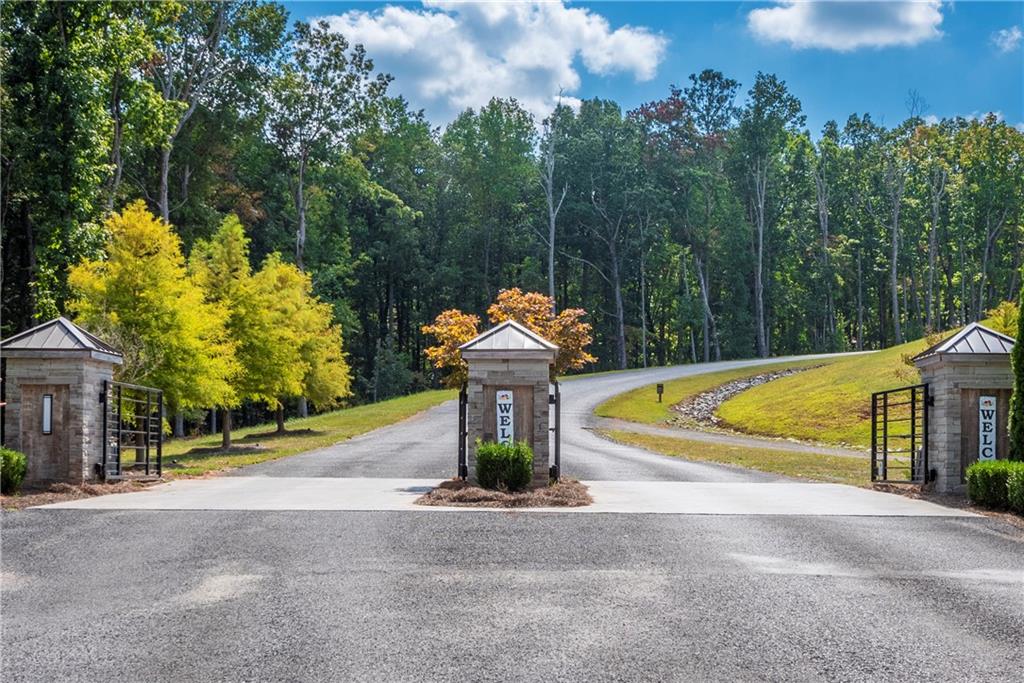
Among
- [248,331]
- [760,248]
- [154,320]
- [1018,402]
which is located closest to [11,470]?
[154,320]

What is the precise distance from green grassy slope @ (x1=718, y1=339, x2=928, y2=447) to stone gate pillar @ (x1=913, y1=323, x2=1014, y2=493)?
50.2ft

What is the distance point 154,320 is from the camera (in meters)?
25.0

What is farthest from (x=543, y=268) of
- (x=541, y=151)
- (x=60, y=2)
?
(x=60, y=2)

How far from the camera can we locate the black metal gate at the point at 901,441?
17.5 m

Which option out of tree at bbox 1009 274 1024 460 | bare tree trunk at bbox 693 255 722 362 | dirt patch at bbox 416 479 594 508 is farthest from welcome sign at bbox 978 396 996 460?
bare tree trunk at bbox 693 255 722 362

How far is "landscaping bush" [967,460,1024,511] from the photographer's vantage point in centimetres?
1396

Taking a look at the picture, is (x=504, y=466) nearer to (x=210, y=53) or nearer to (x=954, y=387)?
(x=954, y=387)

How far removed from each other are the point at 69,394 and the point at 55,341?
3.13 ft

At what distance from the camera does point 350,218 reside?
65.1 metres

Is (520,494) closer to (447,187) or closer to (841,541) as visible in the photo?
(841,541)

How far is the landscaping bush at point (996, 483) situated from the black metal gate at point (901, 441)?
180 centimetres

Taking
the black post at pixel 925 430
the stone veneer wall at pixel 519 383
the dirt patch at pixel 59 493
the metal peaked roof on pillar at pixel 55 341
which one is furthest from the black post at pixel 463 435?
the black post at pixel 925 430

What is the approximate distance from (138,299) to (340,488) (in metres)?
11.1

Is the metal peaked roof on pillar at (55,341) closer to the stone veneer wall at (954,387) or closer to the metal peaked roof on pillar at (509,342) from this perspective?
the metal peaked roof on pillar at (509,342)
